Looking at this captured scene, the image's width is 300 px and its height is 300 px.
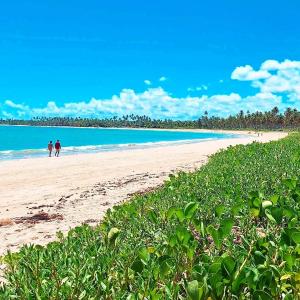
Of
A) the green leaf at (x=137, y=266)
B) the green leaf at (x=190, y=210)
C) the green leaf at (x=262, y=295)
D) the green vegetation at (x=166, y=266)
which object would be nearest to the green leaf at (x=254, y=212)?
the green vegetation at (x=166, y=266)

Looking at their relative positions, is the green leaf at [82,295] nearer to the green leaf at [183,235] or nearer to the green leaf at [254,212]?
the green leaf at [183,235]

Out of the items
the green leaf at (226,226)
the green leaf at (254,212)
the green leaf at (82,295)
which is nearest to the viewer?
the green leaf at (82,295)

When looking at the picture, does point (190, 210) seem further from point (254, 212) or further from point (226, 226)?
point (226, 226)

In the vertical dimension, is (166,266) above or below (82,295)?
above

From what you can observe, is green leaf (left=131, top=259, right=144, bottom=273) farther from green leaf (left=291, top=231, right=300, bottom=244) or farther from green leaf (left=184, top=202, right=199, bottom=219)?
green leaf (left=184, top=202, right=199, bottom=219)

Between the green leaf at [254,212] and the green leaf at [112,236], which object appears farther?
the green leaf at [254,212]

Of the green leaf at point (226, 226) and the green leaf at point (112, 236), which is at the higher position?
the green leaf at point (226, 226)

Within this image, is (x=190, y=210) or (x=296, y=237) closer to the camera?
(x=296, y=237)

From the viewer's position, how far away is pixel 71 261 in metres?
3.02

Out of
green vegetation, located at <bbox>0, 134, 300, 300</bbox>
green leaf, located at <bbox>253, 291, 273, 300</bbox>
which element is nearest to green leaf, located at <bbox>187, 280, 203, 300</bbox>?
green vegetation, located at <bbox>0, 134, 300, 300</bbox>

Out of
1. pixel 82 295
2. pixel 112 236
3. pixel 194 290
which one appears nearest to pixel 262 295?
pixel 194 290

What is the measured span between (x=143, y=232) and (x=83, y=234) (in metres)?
0.62

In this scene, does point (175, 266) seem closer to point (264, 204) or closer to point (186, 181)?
point (264, 204)

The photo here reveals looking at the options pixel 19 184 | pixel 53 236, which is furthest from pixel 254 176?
pixel 19 184
